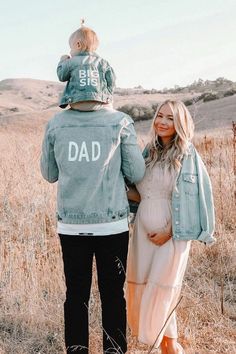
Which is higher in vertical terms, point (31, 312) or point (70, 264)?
point (70, 264)

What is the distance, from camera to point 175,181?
3.20 meters

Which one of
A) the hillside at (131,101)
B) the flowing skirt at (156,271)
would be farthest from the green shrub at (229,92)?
the flowing skirt at (156,271)

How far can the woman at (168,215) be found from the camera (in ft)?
10.5

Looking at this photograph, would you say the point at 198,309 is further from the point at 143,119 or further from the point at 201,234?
the point at 143,119

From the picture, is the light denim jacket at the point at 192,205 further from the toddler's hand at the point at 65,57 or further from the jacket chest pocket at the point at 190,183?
the toddler's hand at the point at 65,57

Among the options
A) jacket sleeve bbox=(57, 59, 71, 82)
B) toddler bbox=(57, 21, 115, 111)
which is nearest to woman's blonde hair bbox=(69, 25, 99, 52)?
toddler bbox=(57, 21, 115, 111)

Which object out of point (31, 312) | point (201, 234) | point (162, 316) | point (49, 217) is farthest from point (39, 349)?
point (49, 217)

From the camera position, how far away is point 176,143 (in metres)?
3.27

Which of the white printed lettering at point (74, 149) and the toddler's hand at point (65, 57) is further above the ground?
the toddler's hand at point (65, 57)

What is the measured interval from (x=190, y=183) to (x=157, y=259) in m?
0.50

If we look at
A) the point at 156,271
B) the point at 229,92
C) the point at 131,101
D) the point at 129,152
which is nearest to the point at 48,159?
the point at 129,152

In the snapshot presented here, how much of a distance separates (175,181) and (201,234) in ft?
1.12

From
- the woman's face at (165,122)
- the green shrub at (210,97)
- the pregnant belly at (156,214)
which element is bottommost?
the pregnant belly at (156,214)

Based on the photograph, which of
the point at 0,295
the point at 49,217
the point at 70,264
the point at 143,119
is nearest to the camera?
the point at 70,264
